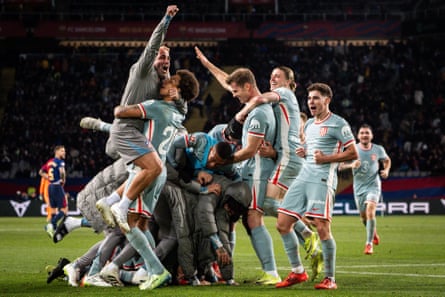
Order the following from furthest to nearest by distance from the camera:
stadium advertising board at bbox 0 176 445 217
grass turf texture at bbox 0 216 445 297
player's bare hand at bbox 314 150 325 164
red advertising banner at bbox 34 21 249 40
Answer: red advertising banner at bbox 34 21 249 40 < stadium advertising board at bbox 0 176 445 217 < player's bare hand at bbox 314 150 325 164 < grass turf texture at bbox 0 216 445 297

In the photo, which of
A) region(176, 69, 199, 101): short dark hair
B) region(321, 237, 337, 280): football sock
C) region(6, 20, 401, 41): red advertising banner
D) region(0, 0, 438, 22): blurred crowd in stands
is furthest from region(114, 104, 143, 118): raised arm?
region(6, 20, 401, 41): red advertising banner

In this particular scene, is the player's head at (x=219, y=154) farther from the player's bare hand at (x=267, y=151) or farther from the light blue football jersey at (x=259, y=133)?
the player's bare hand at (x=267, y=151)

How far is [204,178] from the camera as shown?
392 inches

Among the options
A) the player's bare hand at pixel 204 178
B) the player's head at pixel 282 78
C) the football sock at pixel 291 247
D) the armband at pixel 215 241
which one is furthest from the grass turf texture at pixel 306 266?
the player's head at pixel 282 78

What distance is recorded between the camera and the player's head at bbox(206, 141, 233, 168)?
9.46m

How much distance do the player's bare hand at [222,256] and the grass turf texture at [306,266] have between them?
11.4 inches

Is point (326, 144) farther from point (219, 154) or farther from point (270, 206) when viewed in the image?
point (219, 154)

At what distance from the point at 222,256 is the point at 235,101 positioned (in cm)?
2880

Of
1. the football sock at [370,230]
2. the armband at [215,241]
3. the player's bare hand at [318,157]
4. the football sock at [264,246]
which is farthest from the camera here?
the football sock at [370,230]

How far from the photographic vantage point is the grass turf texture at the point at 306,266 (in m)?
9.09

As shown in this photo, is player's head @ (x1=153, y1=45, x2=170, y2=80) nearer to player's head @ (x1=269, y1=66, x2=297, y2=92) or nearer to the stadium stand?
player's head @ (x1=269, y1=66, x2=297, y2=92)

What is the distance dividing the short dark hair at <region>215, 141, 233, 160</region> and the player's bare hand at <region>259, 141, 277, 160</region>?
0.76 meters

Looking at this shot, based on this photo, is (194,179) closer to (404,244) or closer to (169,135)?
(169,135)

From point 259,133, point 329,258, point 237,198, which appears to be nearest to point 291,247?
point 329,258
